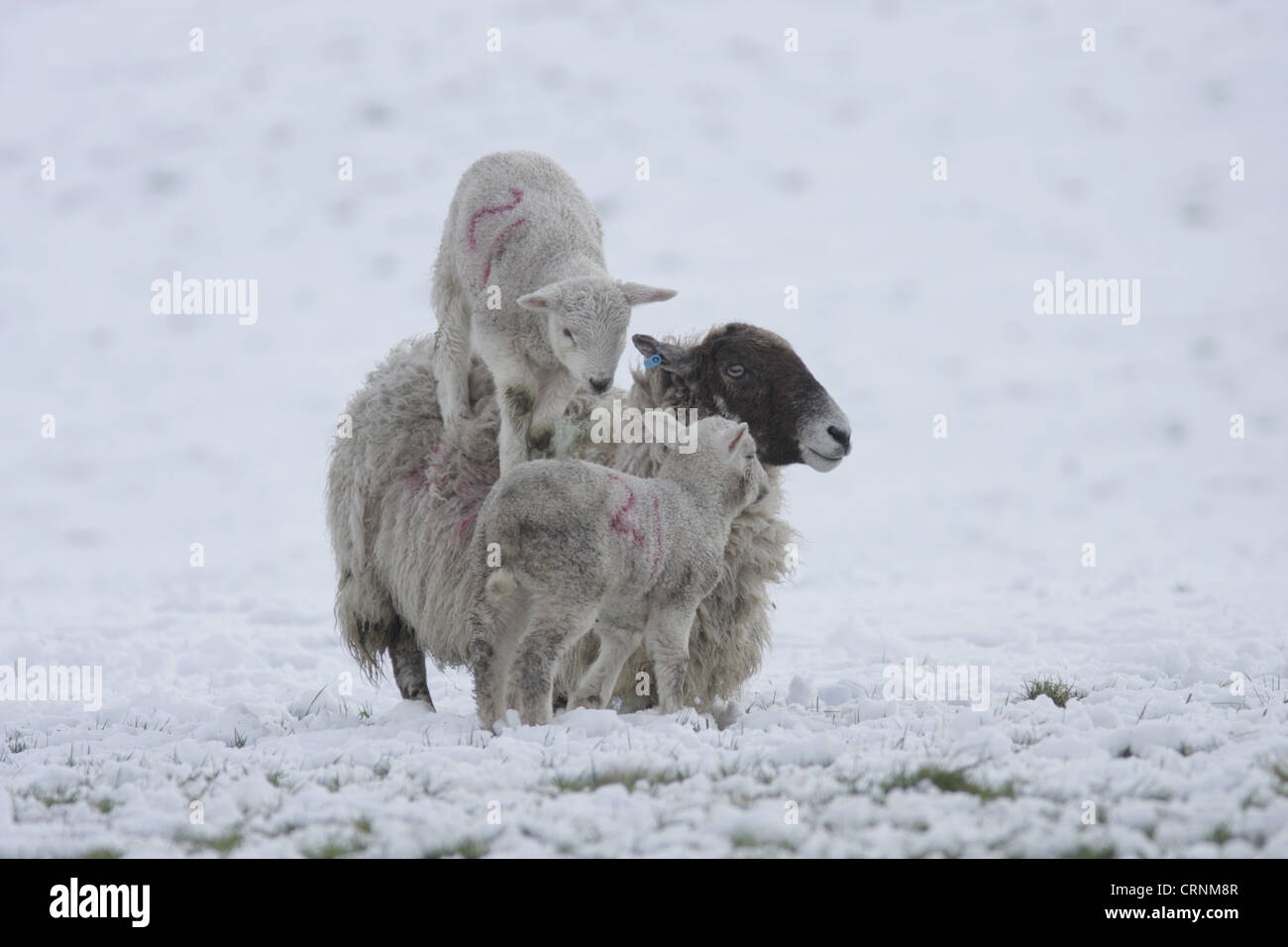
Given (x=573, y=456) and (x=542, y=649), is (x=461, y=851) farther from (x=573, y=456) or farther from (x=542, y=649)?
(x=573, y=456)

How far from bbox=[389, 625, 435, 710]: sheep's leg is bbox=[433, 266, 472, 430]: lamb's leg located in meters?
1.09

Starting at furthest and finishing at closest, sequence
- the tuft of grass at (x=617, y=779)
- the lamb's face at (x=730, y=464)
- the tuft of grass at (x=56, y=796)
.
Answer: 1. the lamb's face at (x=730, y=464)
2. the tuft of grass at (x=56, y=796)
3. the tuft of grass at (x=617, y=779)

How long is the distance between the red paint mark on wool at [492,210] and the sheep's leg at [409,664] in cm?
198

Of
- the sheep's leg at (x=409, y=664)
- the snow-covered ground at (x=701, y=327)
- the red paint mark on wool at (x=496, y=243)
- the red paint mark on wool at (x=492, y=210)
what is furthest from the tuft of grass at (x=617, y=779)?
the sheep's leg at (x=409, y=664)

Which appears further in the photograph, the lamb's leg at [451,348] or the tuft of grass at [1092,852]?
the lamb's leg at [451,348]

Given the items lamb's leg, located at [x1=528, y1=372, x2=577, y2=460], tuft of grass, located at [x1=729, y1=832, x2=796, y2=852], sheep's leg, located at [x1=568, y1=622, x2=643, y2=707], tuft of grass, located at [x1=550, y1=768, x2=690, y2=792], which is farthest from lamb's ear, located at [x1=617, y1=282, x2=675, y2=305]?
tuft of grass, located at [x1=729, y1=832, x2=796, y2=852]

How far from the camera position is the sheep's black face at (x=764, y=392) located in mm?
5938

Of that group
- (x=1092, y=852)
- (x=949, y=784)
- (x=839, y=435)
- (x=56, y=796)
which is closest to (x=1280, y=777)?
(x=1092, y=852)

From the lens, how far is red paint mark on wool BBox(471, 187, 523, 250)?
19.4ft

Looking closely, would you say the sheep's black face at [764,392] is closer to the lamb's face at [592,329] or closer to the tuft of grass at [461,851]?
the lamb's face at [592,329]

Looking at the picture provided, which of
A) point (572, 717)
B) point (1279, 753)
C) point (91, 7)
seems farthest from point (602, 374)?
point (91, 7)

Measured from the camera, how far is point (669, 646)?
5438 mm

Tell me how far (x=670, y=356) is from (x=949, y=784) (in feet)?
8.17

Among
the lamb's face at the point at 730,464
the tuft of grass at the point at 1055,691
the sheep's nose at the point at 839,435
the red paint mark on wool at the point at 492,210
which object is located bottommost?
the tuft of grass at the point at 1055,691
